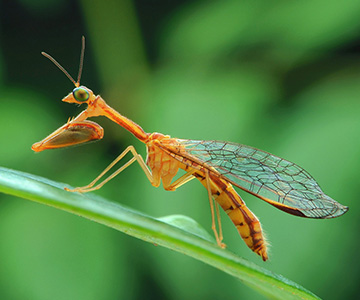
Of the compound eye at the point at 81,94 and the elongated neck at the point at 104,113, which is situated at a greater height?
the compound eye at the point at 81,94

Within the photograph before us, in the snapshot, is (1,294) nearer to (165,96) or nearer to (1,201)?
(1,201)

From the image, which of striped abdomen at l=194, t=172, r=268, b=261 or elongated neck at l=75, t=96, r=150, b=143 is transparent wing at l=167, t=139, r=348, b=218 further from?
elongated neck at l=75, t=96, r=150, b=143

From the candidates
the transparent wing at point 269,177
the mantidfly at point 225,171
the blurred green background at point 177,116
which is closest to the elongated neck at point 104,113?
the mantidfly at point 225,171

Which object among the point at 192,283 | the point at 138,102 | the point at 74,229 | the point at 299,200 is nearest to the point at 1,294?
the point at 74,229

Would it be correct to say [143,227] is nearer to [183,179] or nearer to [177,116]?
[183,179]

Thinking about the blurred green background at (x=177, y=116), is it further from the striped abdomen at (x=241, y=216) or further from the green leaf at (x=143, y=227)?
the green leaf at (x=143, y=227)

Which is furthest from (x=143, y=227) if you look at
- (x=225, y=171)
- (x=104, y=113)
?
(x=104, y=113)

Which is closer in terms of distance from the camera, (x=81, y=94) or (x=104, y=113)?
(x=81, y=94)
